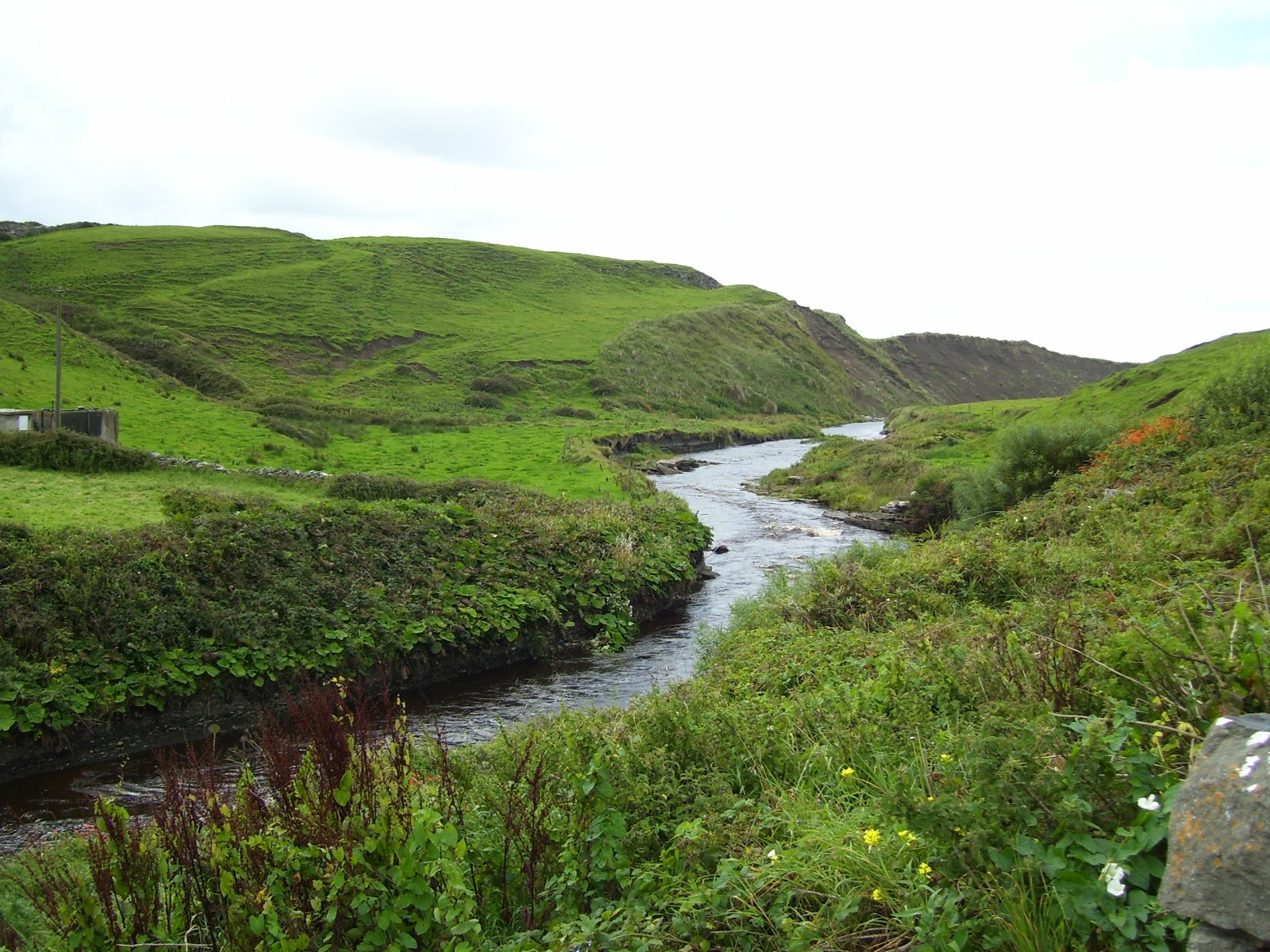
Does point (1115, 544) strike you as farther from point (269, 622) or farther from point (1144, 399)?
point (1144, 399)

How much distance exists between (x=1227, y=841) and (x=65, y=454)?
100.0ft

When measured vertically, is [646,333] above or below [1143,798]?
above

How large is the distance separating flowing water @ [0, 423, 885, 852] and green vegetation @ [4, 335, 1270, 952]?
0.88 metres

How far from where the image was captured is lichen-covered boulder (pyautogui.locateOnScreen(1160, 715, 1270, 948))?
3334 mm

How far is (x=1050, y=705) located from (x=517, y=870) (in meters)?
3.62

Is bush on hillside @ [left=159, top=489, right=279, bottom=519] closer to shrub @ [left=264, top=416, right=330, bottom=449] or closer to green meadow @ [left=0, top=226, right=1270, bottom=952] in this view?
green meadow @ [left=0, top=226, right=1270, bottom=952]

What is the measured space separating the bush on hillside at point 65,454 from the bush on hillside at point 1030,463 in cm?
2667

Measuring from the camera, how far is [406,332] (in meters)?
103

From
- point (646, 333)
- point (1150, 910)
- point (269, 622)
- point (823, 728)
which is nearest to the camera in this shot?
point (1150, 910)

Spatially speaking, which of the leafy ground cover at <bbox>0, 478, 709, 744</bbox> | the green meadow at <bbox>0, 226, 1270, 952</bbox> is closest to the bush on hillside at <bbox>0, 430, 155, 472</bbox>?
the green meadow at <bbox>0, 226, 1270, 952</bbox>

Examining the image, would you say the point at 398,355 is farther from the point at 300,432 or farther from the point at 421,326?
the point at 300,432

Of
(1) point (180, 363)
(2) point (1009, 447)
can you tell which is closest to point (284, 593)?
(2) point (1009, 447)

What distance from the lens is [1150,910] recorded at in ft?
12.2

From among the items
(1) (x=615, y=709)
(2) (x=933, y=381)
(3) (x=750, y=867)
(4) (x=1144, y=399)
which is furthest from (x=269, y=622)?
(2) (x=933, y=381)
